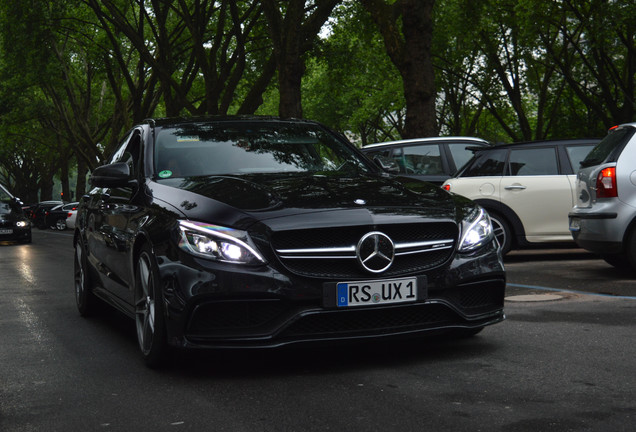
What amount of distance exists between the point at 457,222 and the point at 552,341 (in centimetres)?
115

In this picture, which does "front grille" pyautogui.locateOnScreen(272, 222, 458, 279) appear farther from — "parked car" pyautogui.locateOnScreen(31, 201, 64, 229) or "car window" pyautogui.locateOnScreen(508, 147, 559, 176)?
"parked car" pyautogui.locateOnScreen(31, 201, 64, 229)

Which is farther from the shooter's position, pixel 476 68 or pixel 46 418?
pixel 476 68

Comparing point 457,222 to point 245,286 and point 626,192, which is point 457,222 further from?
point 626,192

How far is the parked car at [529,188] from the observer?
468 inches

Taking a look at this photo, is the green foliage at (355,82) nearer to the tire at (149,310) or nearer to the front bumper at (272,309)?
the tire at (149,310)

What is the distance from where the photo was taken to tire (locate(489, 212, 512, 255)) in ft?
39.4

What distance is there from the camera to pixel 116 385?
5035 mm

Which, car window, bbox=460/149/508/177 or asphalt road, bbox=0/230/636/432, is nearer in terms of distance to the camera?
asphalt road, bbox=0/230/636/432

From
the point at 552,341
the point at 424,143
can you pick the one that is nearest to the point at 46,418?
the point at 552,341

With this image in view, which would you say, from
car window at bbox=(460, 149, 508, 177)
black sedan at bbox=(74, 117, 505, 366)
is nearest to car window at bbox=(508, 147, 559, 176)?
car window at bbox=(460, 149, 508, 177)

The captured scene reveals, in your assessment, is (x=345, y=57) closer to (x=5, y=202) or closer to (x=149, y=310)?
(x=5, y=202)

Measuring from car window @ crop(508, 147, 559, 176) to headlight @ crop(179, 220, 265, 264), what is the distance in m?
7.91

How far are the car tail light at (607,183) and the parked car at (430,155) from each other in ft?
15.5

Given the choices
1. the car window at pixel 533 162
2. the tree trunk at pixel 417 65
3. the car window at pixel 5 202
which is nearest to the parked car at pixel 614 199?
the car window at pixel 533 162
